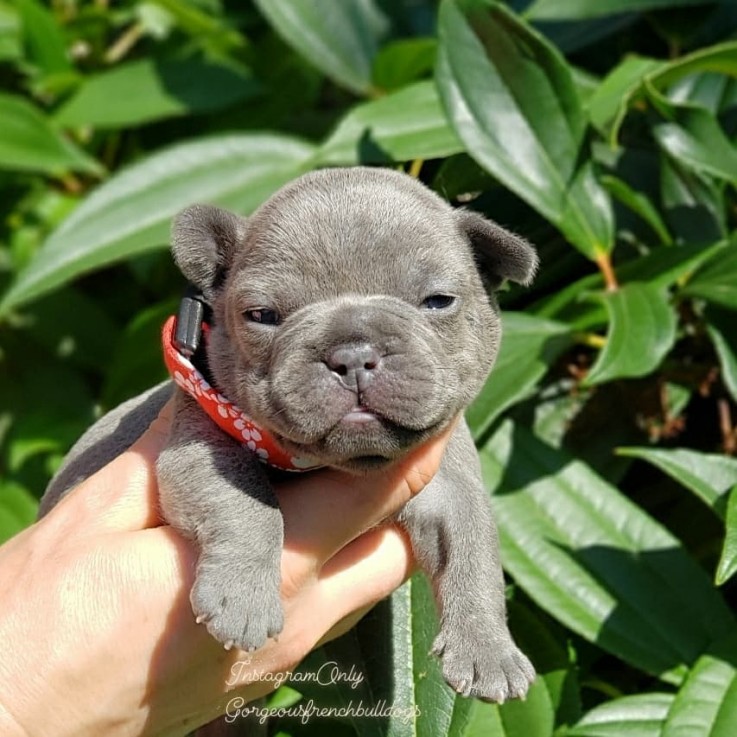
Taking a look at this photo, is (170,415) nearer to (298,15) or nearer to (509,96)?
→ (509,96)

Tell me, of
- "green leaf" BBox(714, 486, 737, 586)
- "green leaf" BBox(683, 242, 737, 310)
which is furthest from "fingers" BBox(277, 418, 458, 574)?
"green leaf" BBox(683, 242, 737, 310)

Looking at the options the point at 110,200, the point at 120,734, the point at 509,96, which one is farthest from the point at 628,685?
the point at 110,200

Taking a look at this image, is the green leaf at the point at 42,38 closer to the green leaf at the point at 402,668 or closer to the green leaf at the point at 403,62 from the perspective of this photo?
the green leaf at the point at 403,62

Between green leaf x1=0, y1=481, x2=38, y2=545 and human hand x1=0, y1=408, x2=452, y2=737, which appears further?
green leaf x1=0, y1=481, x2=38, y2=545

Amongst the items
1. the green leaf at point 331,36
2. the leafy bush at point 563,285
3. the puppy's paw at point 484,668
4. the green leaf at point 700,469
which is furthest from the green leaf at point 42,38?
the puppy's paw at point 484,668

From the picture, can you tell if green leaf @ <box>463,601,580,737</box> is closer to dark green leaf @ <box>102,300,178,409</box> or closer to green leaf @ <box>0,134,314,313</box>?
green leaf @ <box>0,134,314,313</box>
